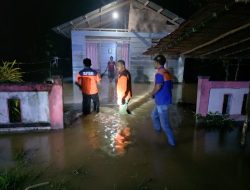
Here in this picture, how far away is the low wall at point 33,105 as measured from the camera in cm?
548

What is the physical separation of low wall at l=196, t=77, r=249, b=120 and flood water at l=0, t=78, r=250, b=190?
28.6 inches

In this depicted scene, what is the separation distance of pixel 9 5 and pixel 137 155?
56.4 ft

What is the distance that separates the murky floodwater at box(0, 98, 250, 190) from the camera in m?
3.65

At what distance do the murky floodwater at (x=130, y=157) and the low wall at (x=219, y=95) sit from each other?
0.79m

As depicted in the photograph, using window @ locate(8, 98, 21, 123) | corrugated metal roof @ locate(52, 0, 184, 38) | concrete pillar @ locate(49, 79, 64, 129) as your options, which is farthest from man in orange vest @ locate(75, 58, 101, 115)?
corrugated metal roof @ locate(52, 0, 184, 38)

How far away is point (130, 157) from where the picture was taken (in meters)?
4.46

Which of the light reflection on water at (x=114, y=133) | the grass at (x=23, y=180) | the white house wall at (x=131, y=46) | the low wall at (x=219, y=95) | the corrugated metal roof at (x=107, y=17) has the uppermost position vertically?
the corrugated metal roof at (x=107, y=17)

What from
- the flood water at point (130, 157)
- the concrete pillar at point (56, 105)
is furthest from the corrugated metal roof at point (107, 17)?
the flood water at point (130, 157)

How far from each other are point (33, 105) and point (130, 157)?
2819mm

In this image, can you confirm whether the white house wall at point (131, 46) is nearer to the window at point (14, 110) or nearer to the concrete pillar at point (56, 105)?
the window at point (14, 110)

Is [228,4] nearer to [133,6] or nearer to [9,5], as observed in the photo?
[133,6]

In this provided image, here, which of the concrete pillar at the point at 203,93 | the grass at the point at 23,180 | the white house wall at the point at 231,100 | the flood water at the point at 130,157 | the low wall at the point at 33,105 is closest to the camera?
the grass at the point at 23,180

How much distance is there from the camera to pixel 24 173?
12.4ft

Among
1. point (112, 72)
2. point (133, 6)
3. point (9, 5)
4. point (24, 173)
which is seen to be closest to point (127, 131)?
point (24, 173)
